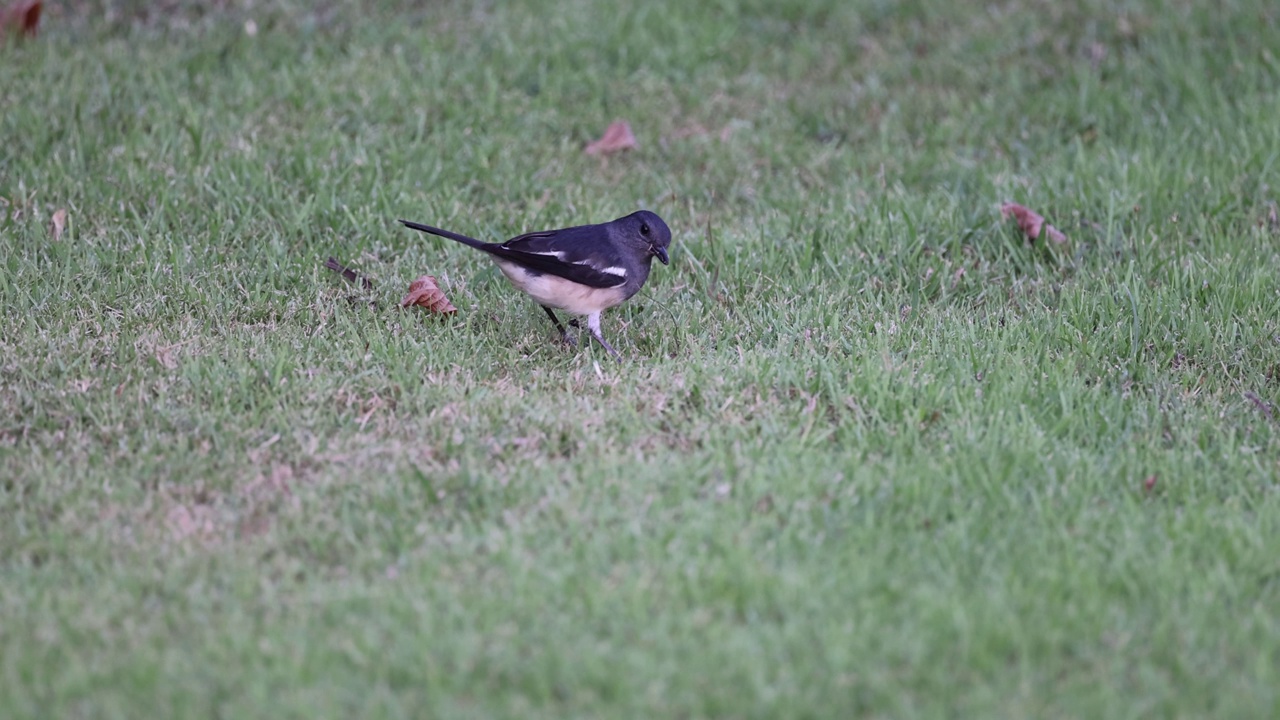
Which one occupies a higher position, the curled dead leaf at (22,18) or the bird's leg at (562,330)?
the curled dead leaf at (22,18)

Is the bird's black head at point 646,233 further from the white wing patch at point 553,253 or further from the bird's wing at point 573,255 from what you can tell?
the white wing patch at point 553,253

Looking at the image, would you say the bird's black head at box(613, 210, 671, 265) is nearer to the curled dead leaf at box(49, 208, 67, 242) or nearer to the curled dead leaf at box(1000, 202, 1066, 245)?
the curled dead leaf at box(1000, 202, 1066, 245)

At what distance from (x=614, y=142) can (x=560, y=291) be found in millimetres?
2426

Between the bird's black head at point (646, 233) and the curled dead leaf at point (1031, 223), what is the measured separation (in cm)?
204

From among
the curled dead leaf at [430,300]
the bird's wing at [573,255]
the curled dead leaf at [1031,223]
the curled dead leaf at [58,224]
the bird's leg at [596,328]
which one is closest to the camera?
the bird's wing at [573,255]

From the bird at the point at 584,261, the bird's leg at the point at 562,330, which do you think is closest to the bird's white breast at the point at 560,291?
the bird at the point at 584,261

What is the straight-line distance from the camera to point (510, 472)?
4426 mm

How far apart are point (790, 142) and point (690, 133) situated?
0.63 meters

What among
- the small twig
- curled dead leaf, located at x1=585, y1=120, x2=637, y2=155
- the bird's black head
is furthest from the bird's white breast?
curled dead leaf, located at x1=585, y1=120, x2=637, y2=155

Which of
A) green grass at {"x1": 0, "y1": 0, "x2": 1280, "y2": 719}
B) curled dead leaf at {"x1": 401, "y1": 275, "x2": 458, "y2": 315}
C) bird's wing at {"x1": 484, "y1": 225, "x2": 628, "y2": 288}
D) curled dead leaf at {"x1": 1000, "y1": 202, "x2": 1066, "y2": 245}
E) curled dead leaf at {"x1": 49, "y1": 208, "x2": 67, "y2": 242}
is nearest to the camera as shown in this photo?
green grass at {"x1": 0, "y1": 0, "x2": 1280, "y2": 719}

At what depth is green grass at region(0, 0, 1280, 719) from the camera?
3572 mm

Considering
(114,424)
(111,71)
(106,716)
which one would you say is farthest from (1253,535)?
(111,71)

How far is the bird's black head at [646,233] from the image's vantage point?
18.6 feet

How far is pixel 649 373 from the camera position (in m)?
5.20
